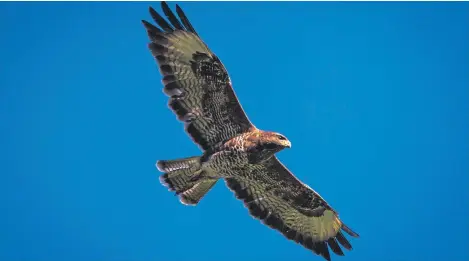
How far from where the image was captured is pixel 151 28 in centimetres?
970

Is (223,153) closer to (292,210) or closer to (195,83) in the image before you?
(195,83)

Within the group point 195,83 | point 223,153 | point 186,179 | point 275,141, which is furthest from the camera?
point 186,179

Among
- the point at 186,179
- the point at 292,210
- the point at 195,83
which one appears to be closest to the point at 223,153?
the point at 186,179

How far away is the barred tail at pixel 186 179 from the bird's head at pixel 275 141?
1220 mm

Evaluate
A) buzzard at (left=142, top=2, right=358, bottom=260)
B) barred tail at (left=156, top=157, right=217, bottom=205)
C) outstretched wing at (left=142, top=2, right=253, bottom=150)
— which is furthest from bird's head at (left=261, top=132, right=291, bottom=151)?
barred tail at (left=156, top=157, right=217, bottom=205)

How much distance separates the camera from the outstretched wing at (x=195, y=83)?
973cm

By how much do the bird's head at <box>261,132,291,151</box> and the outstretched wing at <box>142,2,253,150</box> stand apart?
51 centimetres

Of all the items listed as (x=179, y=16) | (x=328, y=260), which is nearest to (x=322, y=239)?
(x=328, y=260)

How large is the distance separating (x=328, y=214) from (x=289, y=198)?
728 mm

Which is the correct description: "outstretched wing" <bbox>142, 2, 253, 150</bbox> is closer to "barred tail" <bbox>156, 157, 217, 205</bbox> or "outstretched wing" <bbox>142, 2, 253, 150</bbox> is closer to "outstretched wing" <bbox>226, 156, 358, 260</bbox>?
"barred tail" <bbox>156, 157, 217, 205</bbox>

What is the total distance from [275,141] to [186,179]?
1812 mm

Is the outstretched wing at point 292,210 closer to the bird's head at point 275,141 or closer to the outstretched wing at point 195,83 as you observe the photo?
the outstretched wing at point 195,83

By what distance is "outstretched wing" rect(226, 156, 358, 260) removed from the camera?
35.9ft

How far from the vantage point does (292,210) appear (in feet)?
36.8
